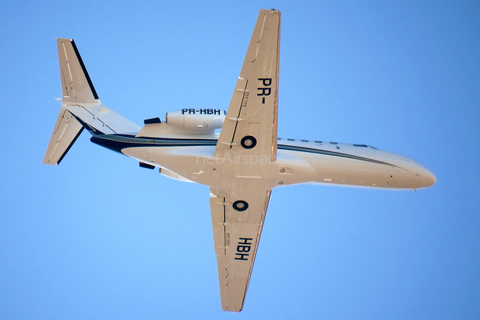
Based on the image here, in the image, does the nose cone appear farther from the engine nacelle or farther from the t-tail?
the t-tail

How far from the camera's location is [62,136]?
63.3 feet

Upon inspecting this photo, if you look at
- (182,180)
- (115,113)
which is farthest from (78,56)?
(182,180)

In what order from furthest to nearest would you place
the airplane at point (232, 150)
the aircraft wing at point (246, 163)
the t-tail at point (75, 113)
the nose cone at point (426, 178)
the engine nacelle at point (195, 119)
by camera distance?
the t-tail at point (75, 113)
the nose cone at point (426, 178)
the engine nacelle at point (195, 119)
the airplane at point (232, 150)
the aircraft wing at point (246, 163)

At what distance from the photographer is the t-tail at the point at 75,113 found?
19094mm

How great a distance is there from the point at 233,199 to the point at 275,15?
7.59 meters

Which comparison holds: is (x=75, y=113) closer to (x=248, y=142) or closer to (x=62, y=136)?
(x=62, y=136)

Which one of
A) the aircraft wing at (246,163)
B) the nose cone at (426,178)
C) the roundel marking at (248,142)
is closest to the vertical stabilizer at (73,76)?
the aircraft wing at (246,163)

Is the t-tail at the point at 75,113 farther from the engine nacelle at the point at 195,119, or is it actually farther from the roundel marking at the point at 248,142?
the roundel marking at the point at 248,142

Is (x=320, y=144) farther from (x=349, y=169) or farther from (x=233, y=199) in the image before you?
(x=233, y=199)

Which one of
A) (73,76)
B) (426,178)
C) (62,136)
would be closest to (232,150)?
(62,136)

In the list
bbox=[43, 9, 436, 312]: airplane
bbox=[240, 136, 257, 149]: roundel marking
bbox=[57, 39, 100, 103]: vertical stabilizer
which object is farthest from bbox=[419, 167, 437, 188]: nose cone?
bbox=[57, 39, 100, 103]: vertical stabilizer

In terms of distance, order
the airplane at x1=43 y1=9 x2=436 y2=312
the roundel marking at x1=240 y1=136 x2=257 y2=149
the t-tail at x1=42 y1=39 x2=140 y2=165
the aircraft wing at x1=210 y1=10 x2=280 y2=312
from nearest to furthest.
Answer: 1. the aircraft wing at x1=210 y1=10 x2=280 y2=312
2. the airplane at x1=43 y1=9 x2=436 y2=312
3. the roundel marking at x1=240 y1=136 x2=257 y2=149
4. the t-tail at x1=42 y1=39 x2=140 y2=165

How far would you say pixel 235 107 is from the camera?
53.1ft

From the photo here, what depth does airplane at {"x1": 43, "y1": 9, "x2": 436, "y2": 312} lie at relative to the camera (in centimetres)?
1678
